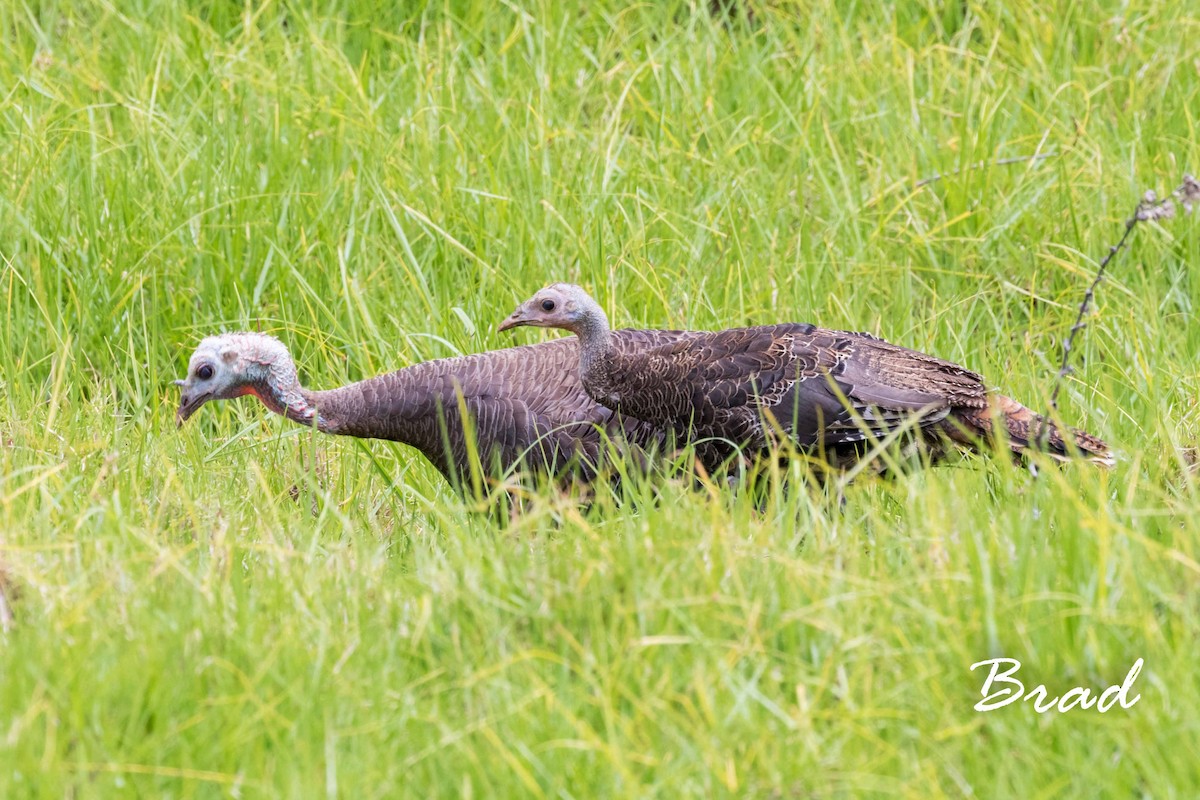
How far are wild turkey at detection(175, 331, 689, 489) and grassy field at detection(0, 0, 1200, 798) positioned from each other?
0.57 ft

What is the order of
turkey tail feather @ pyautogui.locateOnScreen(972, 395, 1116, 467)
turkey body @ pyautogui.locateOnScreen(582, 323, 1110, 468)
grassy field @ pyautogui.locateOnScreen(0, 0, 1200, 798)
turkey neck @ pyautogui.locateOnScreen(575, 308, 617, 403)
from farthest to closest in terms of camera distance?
turkey neck @ pyautogui.locateOnScreen(575, 308, 617, 403) → turkey body @ pyautogui.locateOnScreen(582, 323, 1110, 468) → turkey tail feather @ pyautogui.locateOnScreen(972, 395, 1116, 467) → grassy field @ pyautogui.locateOnScreen(0, 0, 1200, 798)

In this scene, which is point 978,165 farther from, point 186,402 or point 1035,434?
point 186,402

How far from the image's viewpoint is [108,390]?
555 cm

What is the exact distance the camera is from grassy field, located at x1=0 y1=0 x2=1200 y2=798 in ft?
9.51

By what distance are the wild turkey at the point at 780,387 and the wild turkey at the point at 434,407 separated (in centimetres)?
13

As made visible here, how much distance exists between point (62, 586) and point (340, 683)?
73 cm

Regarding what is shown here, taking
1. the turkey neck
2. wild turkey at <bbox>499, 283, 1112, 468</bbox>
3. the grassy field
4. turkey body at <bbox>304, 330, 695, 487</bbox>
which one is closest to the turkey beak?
the grassy field

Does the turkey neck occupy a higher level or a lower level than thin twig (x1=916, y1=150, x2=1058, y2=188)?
lower

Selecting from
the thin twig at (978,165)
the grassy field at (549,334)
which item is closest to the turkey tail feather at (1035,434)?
the grassy field at (549,334)

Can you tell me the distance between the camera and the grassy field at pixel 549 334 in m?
2.90

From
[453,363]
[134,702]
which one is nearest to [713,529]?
[134,702]

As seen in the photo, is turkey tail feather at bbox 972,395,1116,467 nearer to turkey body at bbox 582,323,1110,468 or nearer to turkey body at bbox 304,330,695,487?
turkey body at bbox 582,323,1110,468

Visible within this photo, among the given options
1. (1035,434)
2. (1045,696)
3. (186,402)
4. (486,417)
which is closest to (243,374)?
(186,402)

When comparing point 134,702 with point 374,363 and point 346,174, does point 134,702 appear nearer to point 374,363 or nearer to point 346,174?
point 374,363
